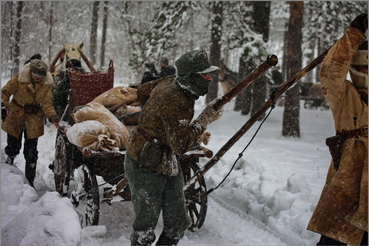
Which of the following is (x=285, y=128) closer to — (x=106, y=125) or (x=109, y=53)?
(x=106, y=125)

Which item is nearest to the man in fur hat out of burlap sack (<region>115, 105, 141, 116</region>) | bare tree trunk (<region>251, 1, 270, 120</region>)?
burlap sack (<region>115, 105, 141, 116</region>)

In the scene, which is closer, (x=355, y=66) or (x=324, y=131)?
(x=355, y=66)

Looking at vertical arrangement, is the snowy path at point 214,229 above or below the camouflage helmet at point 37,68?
below

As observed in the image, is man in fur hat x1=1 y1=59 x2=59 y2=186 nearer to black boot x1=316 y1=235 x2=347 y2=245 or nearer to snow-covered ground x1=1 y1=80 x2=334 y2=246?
snow-covered ground x1=1 y1=80 x2=334 y2=246

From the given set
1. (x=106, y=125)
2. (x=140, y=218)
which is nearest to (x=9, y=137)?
(x=106, y=125)

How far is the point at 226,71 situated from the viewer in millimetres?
20000

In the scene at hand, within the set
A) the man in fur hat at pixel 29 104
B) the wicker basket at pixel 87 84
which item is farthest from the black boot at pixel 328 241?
the man in fur hat at pixel 29 104

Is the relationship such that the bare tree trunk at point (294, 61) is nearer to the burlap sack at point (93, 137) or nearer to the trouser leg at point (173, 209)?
the burlap sack at point (93, 137)

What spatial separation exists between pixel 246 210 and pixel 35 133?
143 inches

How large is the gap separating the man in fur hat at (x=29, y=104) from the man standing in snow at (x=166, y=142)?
10.5ft

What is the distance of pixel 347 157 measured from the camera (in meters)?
3.06

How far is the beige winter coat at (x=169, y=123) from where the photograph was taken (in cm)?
298

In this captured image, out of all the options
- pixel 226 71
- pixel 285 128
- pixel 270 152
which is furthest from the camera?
pixel 226 71

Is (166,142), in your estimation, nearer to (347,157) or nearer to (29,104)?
(347,157)
